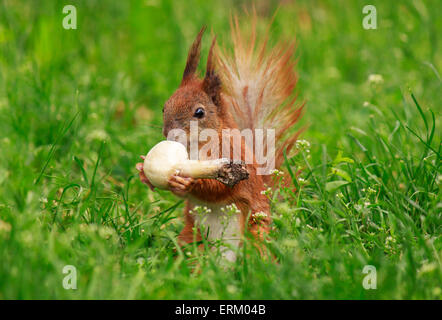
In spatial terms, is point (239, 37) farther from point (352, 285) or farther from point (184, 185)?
point (352, 285)

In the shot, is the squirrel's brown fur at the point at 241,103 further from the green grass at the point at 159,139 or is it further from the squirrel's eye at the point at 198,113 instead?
the green grass at the point at 159,139

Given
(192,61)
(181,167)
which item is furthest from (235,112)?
(181,167)

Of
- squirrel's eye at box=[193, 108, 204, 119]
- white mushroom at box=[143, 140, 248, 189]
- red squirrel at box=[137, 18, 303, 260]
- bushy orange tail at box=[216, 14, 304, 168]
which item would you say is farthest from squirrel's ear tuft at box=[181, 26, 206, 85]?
white mushroom at box=[143, 140, 248, 189]

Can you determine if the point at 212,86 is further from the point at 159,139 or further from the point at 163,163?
the point at 159,139

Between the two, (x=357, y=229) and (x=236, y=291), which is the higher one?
(x=357, y=229)

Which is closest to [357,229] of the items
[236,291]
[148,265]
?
[236,291]

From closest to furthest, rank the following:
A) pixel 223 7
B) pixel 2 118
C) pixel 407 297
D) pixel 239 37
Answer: pixel 407 297, pixel 239 37, pixel 2 118, pixel 223 7
